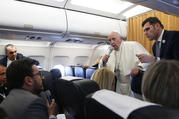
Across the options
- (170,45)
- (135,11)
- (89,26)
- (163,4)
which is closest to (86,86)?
(163,4)

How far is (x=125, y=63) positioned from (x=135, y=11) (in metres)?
1.70

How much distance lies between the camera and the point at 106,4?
3529 millimetres

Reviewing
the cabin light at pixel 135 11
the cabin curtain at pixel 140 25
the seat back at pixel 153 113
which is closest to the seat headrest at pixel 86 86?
the seat back at pixel 153 113

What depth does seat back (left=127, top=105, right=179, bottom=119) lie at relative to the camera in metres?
0.45

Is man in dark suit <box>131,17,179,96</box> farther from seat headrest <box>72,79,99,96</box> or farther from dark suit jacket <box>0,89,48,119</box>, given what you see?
dark suit jacket <box>0,89,48,119</box>

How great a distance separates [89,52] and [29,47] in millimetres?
2153

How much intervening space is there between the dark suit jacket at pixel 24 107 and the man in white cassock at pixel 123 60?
1812 millimetres

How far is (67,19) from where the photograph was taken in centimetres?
313

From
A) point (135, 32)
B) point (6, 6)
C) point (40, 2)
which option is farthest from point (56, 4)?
point (135, 32)

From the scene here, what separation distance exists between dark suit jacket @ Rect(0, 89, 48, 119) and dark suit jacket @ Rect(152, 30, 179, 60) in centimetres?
200

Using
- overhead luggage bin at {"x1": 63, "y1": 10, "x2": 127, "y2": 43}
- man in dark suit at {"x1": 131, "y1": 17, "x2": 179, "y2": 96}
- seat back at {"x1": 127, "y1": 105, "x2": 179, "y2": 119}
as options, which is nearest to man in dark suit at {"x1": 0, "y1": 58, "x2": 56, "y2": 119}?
seat back at {"x1": 127, "y1": 105, "x2": 179, "y2": 119}

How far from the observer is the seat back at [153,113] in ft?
1.47

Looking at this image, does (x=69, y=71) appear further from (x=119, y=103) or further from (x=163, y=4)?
(x=119, y=103)

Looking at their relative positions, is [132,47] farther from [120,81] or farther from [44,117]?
[44,117]
